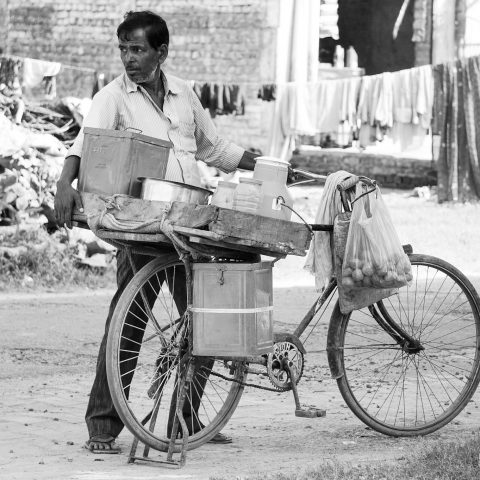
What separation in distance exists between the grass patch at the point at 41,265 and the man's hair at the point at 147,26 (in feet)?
20.0

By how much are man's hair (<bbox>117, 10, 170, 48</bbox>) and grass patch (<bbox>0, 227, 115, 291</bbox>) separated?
240 inches

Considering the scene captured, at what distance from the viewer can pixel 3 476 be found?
4.68 metres

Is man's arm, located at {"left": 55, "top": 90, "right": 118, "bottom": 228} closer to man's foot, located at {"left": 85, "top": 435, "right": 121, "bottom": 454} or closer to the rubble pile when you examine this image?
man's foot, located at {"left": 85, "top": 435, "right": 121, "bottom": 454}

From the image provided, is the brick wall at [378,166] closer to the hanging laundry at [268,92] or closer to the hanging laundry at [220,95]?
the hanging laundry at [268,92]

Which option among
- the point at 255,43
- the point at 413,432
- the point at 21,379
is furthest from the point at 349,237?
the point at 255,43

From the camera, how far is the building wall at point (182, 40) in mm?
17812

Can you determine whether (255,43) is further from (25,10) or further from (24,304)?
(24,304)

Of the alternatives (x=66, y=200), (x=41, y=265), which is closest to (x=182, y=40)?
(x=41, y=265)

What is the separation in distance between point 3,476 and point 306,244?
1565mm

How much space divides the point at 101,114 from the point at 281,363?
134 cm

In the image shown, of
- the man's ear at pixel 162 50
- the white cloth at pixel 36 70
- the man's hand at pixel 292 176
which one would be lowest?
the man's hand at pixel 292 176

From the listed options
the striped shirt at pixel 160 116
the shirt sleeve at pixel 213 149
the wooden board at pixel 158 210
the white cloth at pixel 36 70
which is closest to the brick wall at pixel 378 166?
the white cloth at pixel 36 70

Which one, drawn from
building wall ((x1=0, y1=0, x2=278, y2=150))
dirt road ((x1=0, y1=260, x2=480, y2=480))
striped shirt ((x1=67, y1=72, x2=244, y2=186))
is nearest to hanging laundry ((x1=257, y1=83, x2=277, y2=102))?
building wall ((x1=0, y1=0, x2=278, y2=150))

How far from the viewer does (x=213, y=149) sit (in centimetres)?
562
